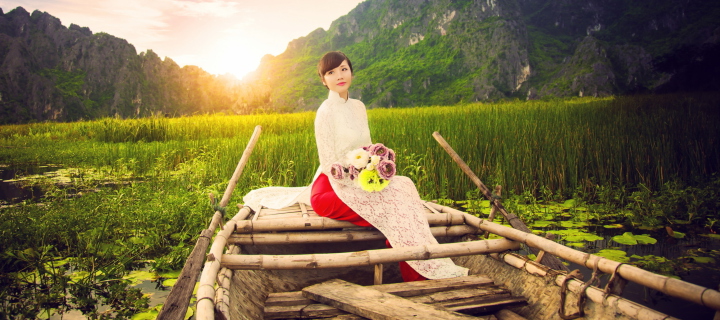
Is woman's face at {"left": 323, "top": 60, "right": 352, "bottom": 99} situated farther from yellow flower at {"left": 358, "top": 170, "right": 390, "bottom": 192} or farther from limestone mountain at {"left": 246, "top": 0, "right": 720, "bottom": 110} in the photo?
limestone mountain at {"left": 246, "top": 0, "right": 720, "bottom": 110}

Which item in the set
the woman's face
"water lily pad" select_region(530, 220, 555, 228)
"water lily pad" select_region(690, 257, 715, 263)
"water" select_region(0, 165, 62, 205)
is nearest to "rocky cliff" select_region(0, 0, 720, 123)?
"water" select_region(0, 165, 62, 205)

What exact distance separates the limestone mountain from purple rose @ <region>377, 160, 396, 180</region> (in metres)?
40.8

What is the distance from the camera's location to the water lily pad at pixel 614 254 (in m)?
3.05

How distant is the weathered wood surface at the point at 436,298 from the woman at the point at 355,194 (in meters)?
0.22

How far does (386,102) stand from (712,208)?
54032mm

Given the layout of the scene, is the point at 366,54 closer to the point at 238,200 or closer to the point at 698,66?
the point at 698,66

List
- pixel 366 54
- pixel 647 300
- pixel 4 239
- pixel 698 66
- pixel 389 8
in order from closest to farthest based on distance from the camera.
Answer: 1. pixel 647 300
2. pixel 4 239
3. pixel 698 66
4. pixel 366 54
5. pixel 389 8

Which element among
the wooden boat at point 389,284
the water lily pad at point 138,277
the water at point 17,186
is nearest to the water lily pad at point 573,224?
the wooden boat at point 389,284

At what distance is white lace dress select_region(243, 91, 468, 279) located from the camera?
100 inches

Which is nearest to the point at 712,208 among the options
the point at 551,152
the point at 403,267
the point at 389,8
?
the point at 551,152

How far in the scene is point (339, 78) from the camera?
2922mm

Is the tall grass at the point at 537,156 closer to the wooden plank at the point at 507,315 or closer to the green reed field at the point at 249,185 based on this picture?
the green reed field at the point at 249,185

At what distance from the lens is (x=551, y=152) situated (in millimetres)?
5418

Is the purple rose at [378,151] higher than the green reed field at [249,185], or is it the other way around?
the purple rose at [378,151]
